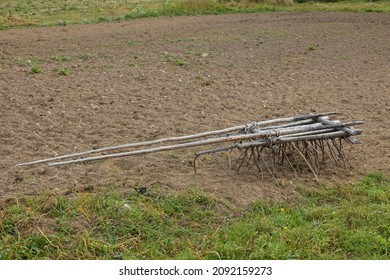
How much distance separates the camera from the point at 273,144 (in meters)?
5.02

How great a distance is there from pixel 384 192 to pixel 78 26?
36.6 feet

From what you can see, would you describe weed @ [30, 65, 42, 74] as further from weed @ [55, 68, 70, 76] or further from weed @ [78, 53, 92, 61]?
weed @ [78, 53, 92, 61]

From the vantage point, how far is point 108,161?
5.49m

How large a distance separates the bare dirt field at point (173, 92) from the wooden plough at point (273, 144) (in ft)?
0.57

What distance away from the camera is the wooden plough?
4.98m

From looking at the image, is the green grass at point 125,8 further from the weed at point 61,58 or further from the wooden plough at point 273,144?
the wooden plough at point 273,144

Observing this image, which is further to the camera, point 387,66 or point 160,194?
point 387,66

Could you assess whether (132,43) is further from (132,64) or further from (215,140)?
(215,140)

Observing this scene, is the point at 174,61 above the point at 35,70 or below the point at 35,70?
below

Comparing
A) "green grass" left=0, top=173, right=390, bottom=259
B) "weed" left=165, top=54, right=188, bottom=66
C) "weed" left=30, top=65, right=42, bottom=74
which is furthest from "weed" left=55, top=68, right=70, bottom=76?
"green grass" left=0, top=173, right=390, bottom=259

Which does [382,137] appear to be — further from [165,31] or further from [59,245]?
[165,31]

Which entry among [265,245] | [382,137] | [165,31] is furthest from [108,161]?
[165,31]

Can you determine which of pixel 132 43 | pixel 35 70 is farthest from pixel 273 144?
pixel 132 43

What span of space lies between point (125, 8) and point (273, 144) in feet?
49.0
